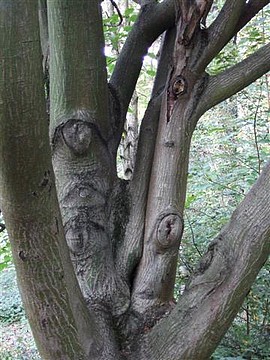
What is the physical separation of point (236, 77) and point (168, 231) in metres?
0.72

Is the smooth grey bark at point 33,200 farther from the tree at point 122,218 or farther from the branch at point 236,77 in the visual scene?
the branch at point 236,77

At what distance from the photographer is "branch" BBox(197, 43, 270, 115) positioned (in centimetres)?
190

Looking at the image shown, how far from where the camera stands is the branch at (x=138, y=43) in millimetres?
2162

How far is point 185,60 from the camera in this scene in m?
1.82

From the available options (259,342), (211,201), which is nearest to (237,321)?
(259,342)

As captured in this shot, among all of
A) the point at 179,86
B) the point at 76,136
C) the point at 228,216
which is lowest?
the point at 228,216

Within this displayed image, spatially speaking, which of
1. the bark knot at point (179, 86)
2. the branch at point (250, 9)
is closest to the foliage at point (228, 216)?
the branch at point (250, 9)

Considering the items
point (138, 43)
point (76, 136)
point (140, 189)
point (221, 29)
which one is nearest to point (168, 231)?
point (140, 189)

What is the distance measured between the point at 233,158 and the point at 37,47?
3.71 metres

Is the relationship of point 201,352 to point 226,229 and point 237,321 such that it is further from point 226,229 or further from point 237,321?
point 237,321

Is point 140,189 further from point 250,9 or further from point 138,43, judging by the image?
point 250,9

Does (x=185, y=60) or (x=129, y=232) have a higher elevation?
(x=185, y=60)

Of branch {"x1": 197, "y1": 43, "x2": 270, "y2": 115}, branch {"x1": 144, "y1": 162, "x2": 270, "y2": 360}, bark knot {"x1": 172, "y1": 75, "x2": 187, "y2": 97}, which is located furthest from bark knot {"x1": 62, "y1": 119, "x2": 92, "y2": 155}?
branch {"x1": 144, "y1": 162, "x2": 270, "y2": 360}

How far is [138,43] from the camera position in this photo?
2.21 m
